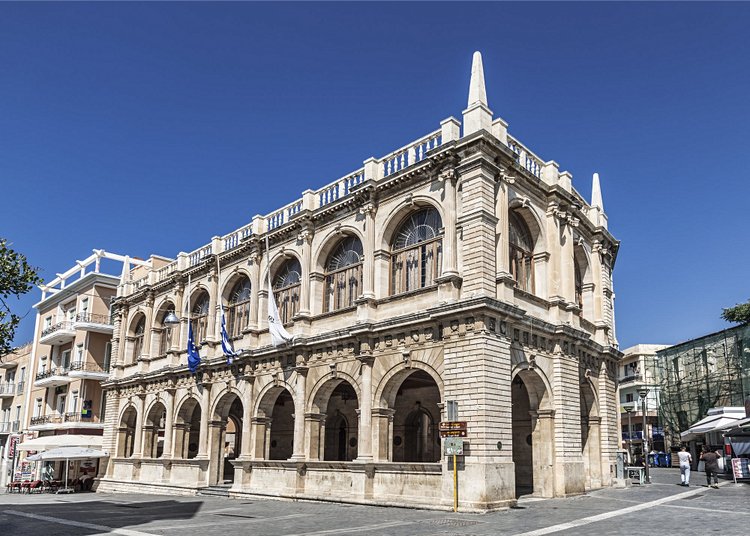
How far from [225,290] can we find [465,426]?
16653 millimetres

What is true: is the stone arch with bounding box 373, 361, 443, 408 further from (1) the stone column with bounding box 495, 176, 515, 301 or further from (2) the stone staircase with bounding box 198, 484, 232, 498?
(2) the stone staircase with bounding box 198, 484, 232, 498

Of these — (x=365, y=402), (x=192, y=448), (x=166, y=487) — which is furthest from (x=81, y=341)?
(x=365, y=402)

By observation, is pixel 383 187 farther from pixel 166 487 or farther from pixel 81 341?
pixel 81 341

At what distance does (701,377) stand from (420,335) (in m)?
33.1

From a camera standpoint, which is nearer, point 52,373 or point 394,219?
point 394,219

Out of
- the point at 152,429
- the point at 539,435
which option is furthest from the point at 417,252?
the point at 152,429

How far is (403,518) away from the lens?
17656 millimetres

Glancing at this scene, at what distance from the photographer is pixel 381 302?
23609mm

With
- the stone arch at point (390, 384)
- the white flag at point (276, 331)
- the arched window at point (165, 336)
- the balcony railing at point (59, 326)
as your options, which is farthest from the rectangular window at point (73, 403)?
the stone arch at point (390, 384)

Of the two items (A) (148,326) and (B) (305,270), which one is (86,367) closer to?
(A) (148,326)

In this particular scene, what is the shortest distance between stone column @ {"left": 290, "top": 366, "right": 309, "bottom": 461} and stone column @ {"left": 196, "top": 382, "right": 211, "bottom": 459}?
6.86 m

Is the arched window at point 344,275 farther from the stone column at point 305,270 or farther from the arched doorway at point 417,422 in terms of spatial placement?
the arched doorway at point 417,422

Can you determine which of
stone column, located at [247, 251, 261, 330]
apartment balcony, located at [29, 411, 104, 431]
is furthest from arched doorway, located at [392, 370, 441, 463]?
apartment balcony, located at [29, 411, 104, 431]

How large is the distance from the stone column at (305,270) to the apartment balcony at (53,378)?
22.2 meters
